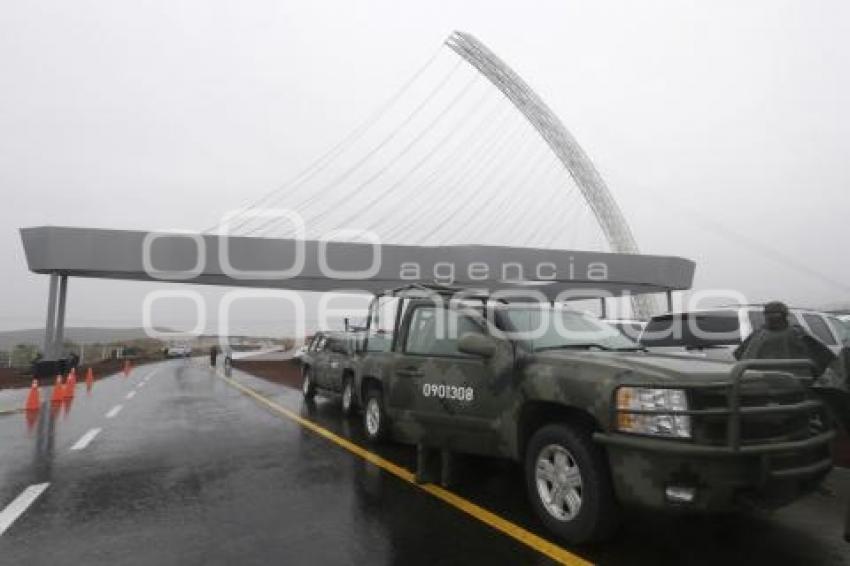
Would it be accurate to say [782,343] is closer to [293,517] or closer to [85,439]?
[293,517]

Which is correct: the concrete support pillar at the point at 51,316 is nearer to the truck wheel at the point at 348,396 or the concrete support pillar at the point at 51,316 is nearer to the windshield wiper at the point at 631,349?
the truck wheel at the point at 348,396

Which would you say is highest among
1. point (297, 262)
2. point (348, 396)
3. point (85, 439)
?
point (297, 262)

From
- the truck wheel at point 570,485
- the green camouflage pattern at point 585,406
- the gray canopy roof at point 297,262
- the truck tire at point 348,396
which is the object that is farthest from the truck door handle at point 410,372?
the gray canopy roof at point 297,262

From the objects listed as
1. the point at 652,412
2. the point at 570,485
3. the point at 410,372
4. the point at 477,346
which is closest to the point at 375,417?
the point at 410,372

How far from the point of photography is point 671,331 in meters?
9.98

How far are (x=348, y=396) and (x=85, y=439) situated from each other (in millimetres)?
4575

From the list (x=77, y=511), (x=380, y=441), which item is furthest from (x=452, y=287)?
(x=77, y=511)

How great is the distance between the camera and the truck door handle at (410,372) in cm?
670

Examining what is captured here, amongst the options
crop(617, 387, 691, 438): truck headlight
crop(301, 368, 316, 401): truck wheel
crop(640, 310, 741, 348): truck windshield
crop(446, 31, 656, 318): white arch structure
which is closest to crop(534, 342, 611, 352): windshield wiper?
crop(617, 387, 691, 438): truck headlight

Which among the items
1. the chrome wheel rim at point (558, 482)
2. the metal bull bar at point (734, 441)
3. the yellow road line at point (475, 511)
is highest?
the metal bull bar at point (734, 441)

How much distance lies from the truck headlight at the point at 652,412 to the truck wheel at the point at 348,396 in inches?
336

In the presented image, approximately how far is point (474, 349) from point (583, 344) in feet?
3.64

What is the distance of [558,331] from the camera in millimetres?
6211

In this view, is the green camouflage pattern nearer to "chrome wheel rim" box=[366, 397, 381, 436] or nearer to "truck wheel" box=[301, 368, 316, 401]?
"chrome wheel rim" box=[366, 397, 381, 436]
